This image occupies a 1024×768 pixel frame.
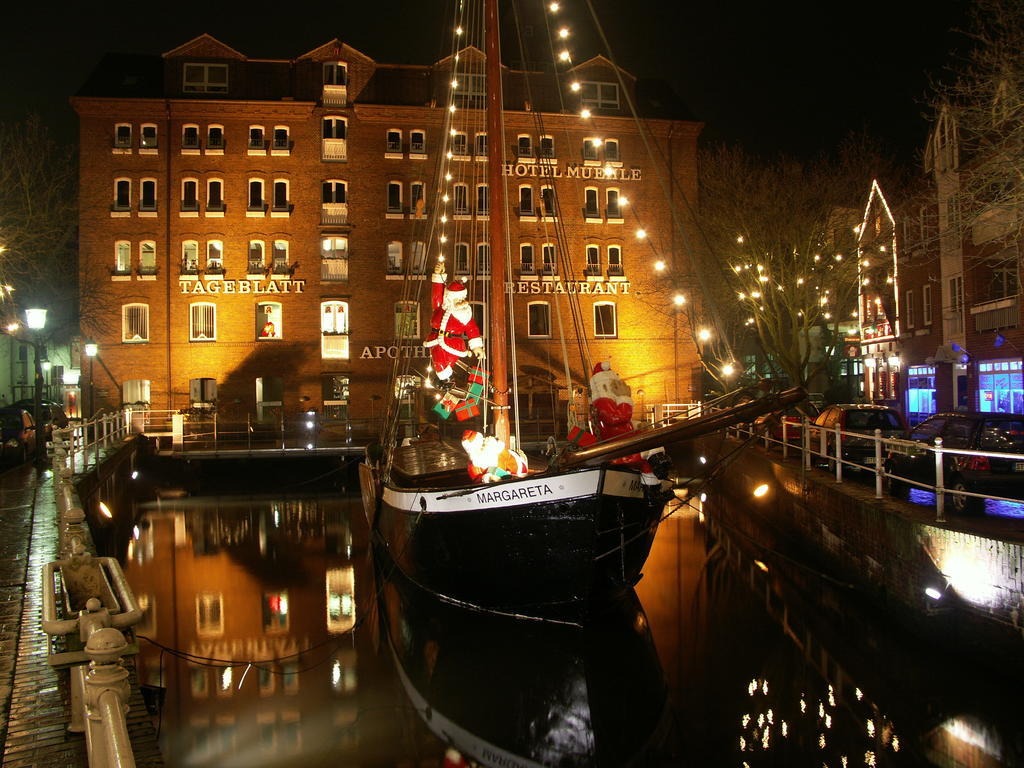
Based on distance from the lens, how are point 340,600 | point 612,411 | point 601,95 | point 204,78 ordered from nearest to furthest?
point 612,411
point 340,600
point 204,78
point 601,95

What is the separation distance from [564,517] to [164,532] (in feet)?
42.1

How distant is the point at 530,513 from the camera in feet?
35.7

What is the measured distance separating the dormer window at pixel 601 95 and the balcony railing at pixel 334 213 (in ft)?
39.8

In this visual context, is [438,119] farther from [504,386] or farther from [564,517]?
[564,517]

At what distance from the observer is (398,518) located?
44.7 ft

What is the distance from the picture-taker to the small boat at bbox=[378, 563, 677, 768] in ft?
27.9

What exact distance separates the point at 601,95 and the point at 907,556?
105 ft

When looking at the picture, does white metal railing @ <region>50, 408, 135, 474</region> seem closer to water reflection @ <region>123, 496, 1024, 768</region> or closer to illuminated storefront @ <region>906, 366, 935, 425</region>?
water reflection @ <region>123, 496, 1024, 768</region>

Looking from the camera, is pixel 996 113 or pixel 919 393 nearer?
pixel 996 113

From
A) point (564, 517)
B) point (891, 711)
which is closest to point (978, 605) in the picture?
point (891, 711)

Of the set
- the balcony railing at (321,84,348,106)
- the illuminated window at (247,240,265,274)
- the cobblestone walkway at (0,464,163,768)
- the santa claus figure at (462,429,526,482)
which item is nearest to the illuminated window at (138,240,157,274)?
the illuminated window at (247,240,265,274)

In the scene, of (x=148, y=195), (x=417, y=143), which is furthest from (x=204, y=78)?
(x=417, y=143)

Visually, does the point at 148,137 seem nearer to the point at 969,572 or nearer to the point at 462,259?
the point at 462,259

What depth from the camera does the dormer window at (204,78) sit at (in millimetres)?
36188
